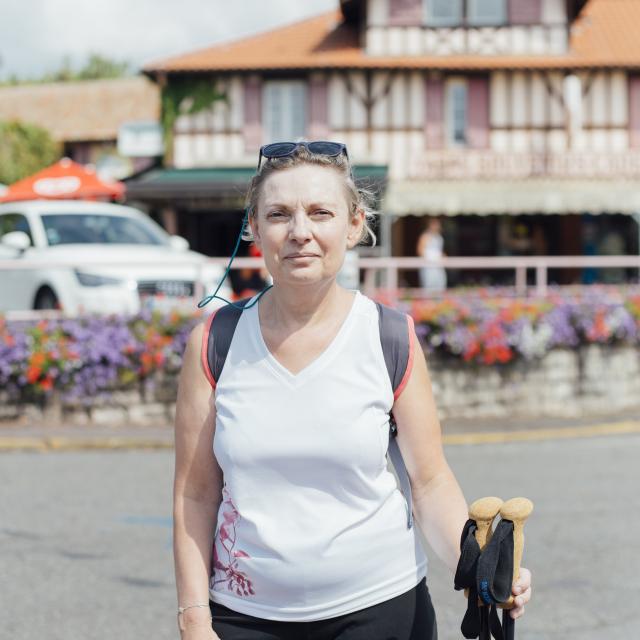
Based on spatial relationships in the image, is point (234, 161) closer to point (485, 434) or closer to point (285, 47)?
point (285, 47)

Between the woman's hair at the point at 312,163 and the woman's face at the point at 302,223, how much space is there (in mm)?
12

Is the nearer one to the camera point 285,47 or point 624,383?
point 624,383

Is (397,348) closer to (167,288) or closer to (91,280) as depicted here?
(167,288)

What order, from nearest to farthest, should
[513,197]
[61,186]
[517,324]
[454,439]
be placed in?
[454,439] → [517,324] → [61,186] → [513,197]

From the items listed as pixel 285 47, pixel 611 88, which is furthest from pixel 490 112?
pixel 285 47

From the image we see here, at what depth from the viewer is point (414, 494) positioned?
270 centimetres

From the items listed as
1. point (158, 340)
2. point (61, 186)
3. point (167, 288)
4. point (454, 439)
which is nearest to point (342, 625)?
point (454, 439)

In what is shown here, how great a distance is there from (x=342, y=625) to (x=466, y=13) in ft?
92.2

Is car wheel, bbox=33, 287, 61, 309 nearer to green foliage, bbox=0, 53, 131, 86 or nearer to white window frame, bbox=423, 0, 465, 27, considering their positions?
white window frame, bbox=423, 0, 465, 27

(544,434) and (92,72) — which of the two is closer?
(544,434)

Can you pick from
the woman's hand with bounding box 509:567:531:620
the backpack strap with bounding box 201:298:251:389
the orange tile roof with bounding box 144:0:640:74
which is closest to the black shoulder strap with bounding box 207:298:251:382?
the backpack strap with bounding box 201:298:251:389

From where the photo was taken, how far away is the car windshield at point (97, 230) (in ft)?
49.3

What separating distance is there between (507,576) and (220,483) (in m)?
0.66

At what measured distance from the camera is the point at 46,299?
14023 millimetres
